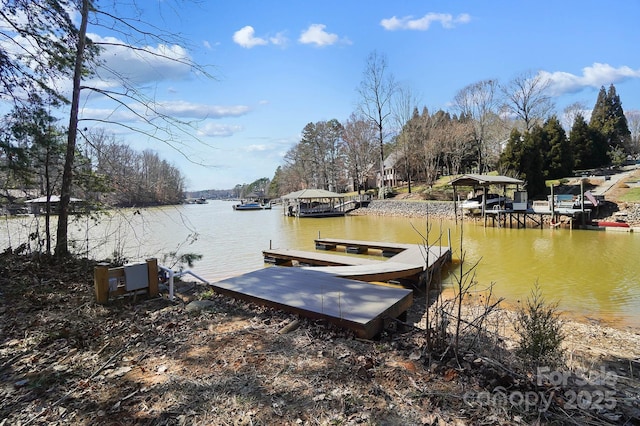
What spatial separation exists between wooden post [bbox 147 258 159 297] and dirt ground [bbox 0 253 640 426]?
573mm

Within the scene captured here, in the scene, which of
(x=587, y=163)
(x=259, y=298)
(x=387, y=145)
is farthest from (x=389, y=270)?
(x=387, y=145)

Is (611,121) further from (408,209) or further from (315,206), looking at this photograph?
(315,206)

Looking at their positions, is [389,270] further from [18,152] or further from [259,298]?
[18,152]

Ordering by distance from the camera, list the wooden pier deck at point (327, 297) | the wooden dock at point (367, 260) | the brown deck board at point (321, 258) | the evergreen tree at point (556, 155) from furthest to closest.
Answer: the evergreen tree at point (556, 155), the brown deck board at point (321, 258), the wooden dock at point (367, 260), the wooden pier deck at point (327, 297)

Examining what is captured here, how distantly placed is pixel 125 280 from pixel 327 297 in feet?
8.63

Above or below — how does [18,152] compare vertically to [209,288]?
above

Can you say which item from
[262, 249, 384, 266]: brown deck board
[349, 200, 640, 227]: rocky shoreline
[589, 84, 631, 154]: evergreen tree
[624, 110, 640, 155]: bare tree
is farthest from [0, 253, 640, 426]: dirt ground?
[624, 110, 640, 155]: bare tree

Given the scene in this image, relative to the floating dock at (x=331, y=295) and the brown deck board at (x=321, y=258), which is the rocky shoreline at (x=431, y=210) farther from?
the floating dock at (x=331, y=295)

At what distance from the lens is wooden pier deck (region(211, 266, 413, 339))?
11.4ft

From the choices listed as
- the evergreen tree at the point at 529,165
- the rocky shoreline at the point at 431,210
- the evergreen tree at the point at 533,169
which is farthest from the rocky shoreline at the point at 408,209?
the evergreen tree at the point at 533,169

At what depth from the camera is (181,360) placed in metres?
2.80

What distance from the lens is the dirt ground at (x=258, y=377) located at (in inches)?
81.6

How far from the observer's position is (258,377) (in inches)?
98.4

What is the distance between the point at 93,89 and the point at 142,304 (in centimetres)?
378
